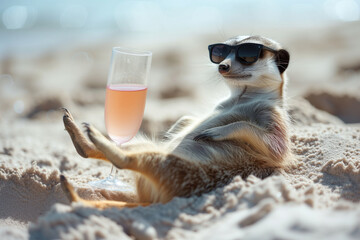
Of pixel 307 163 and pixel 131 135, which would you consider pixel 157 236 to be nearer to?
pixel 131 135

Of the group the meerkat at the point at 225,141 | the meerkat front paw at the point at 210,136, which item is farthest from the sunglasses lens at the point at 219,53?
the meerkat front paw at the point at 210,136

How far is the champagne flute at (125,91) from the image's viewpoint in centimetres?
288

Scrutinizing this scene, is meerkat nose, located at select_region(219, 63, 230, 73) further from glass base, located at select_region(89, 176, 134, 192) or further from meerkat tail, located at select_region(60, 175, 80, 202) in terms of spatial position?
meerkat tail, located at select_region(60, 175, 80, 202)

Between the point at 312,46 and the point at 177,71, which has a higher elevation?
the point at 312,46

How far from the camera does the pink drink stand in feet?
9.40

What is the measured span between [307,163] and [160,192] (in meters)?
1.31

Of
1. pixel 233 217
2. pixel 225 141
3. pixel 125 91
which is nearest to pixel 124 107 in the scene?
pixel 125 91

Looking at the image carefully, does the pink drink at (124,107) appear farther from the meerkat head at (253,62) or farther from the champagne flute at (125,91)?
the meerkat head at (253,62)

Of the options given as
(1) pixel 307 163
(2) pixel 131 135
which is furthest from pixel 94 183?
(1) pixel 307 163

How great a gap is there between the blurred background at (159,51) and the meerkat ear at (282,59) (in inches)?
24.0

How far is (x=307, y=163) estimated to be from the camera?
10.2 ft

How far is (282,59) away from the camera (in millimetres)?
3330

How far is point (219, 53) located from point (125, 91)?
98 cm

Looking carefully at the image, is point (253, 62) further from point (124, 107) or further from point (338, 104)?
point (338, 104)
